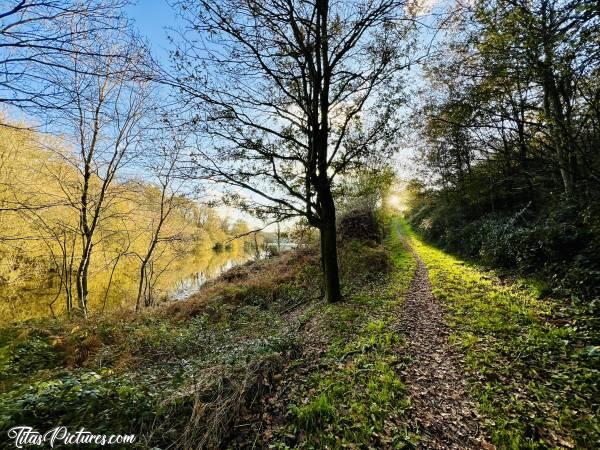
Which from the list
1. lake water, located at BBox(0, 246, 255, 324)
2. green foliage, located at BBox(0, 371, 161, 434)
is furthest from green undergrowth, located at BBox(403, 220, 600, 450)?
lake water, located at BBox(0, 246, 255, 324)

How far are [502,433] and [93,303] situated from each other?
66.7 feet

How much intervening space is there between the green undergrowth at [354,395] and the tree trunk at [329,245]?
6.45ft

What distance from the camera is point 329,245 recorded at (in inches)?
320

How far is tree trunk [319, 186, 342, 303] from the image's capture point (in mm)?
8008

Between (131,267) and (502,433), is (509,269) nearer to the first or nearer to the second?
(502,433)

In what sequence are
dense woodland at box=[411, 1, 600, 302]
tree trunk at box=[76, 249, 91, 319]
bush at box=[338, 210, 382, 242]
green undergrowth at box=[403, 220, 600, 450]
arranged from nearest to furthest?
green undergrowth at box=[403, 220, 600, 450], dense woodland at box=[411, 1, 600, 302], tree trunk at box=[76, 249, 91, 319], bush at box=[338, 210, 382, 242]

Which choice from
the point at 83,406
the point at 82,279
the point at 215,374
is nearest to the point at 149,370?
the point at 215,374

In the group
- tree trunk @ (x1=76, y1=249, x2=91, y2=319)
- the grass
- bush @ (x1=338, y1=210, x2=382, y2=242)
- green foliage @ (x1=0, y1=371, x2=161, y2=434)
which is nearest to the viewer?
green foliage @ (x1=0, y1=371, x2=161, y2=434)

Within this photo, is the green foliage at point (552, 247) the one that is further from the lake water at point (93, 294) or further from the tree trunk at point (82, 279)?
the lake water at point (93, 294)

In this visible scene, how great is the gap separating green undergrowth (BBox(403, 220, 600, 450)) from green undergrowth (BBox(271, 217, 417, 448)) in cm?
110

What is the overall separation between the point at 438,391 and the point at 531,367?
5.11 ft

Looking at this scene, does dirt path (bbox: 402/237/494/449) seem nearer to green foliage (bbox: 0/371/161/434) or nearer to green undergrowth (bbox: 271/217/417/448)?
green undergrowth (bbox: 271/217/417/448)

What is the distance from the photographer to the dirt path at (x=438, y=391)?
2.92m

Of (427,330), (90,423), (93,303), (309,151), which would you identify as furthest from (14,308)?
(427,330)
